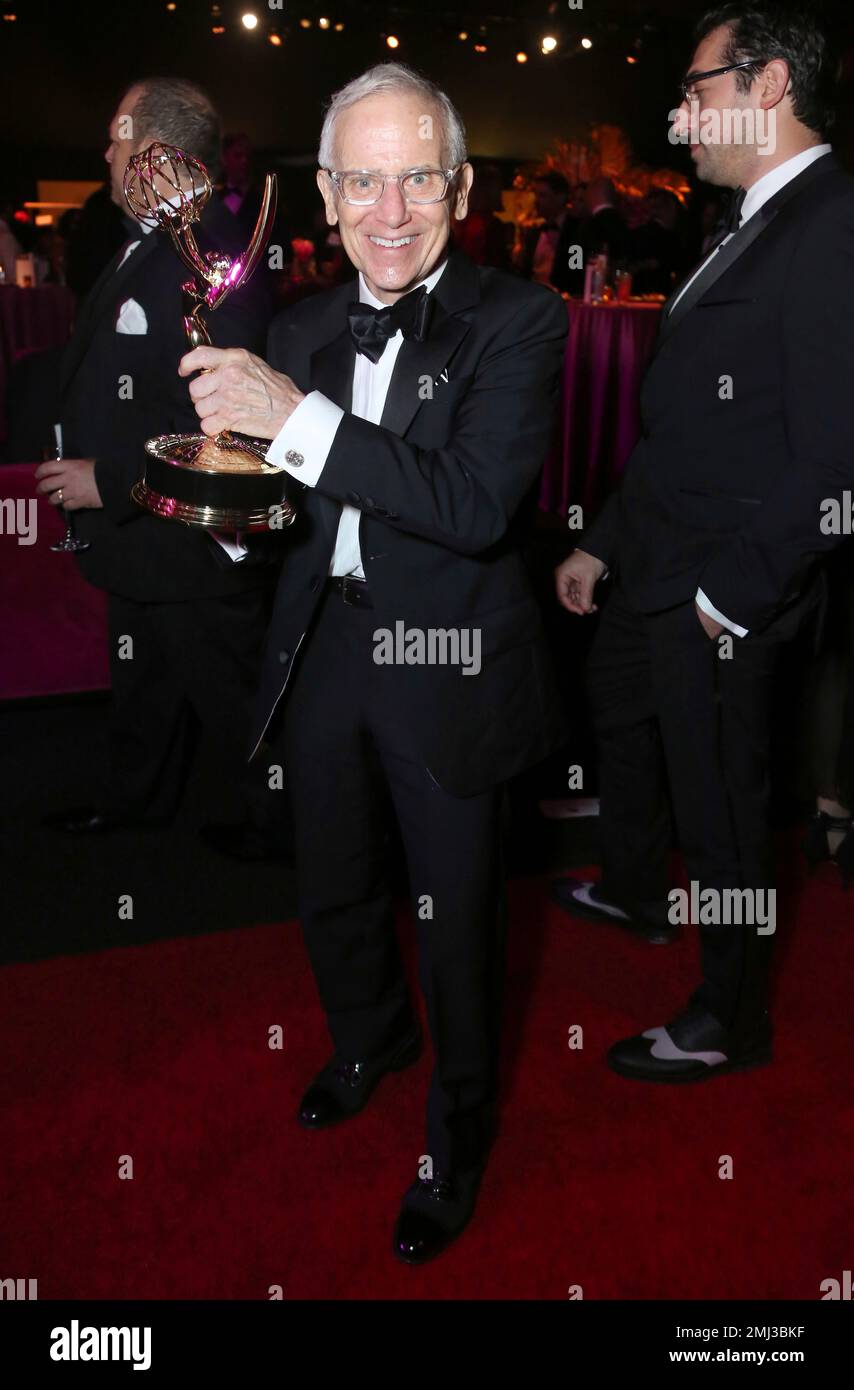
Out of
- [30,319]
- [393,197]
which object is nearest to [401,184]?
[393,197]

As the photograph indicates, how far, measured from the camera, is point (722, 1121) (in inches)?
80.8

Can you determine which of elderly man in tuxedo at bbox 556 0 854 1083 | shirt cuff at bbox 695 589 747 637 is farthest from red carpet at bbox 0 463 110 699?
shirt cuff at bbox 695 589 747 637

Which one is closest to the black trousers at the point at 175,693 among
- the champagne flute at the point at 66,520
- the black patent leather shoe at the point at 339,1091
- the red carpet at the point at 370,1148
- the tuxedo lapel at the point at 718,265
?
the champagne flute at the point at 66,520

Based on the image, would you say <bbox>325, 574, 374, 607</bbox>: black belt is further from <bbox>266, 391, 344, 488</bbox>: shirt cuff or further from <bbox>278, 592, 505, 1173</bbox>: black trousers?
<bbox>266, 391, 344, 488</bbox>: shirt cuff

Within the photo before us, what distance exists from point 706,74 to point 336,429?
3.12 feet

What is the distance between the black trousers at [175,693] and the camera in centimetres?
274

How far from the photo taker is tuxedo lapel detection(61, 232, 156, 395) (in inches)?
98.3

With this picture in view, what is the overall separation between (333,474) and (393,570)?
21cm

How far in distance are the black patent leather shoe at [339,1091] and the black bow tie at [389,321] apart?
1.17 metres

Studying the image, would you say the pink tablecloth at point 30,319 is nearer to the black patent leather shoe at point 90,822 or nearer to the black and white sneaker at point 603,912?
the black patent leather shoe at point 90,822

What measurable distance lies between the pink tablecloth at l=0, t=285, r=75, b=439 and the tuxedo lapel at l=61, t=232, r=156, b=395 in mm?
4346

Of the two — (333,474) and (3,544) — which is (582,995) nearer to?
(333,474)

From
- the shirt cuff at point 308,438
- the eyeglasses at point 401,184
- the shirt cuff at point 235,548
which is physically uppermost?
the eyeglasses at point 401,184
